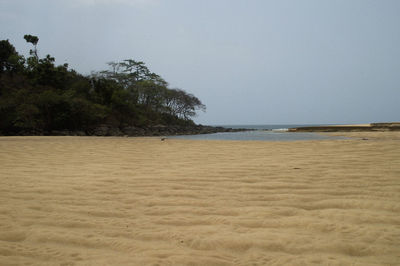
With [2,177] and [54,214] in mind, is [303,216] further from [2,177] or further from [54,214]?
[2,177]

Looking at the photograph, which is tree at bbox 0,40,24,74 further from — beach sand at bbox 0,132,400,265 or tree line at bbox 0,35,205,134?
beach sand at bbox 0,132,400,265

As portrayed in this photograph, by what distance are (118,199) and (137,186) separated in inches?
18.7

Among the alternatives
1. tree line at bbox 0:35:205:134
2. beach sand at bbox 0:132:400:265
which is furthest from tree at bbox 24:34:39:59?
beach sand at bbox 0:132:400:265

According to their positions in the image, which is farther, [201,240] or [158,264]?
[201,240]

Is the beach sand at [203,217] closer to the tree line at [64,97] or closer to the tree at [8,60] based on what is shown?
the tree line at [64,97]

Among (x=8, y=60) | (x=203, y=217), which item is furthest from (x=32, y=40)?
(x=203, y=217)

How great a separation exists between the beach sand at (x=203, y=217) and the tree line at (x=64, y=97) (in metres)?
18.9

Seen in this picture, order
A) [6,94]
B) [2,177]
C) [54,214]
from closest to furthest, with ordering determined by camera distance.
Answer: [54,214]
[2,177]
[6,94]

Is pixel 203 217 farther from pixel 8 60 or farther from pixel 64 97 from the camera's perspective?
pixel 8 60

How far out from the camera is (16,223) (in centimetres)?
189

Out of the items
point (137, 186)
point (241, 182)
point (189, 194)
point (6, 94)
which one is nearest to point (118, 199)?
point (137, 186)

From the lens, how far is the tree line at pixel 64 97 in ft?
63.4

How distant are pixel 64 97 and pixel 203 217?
76.4ft

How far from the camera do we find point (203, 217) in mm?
2000
